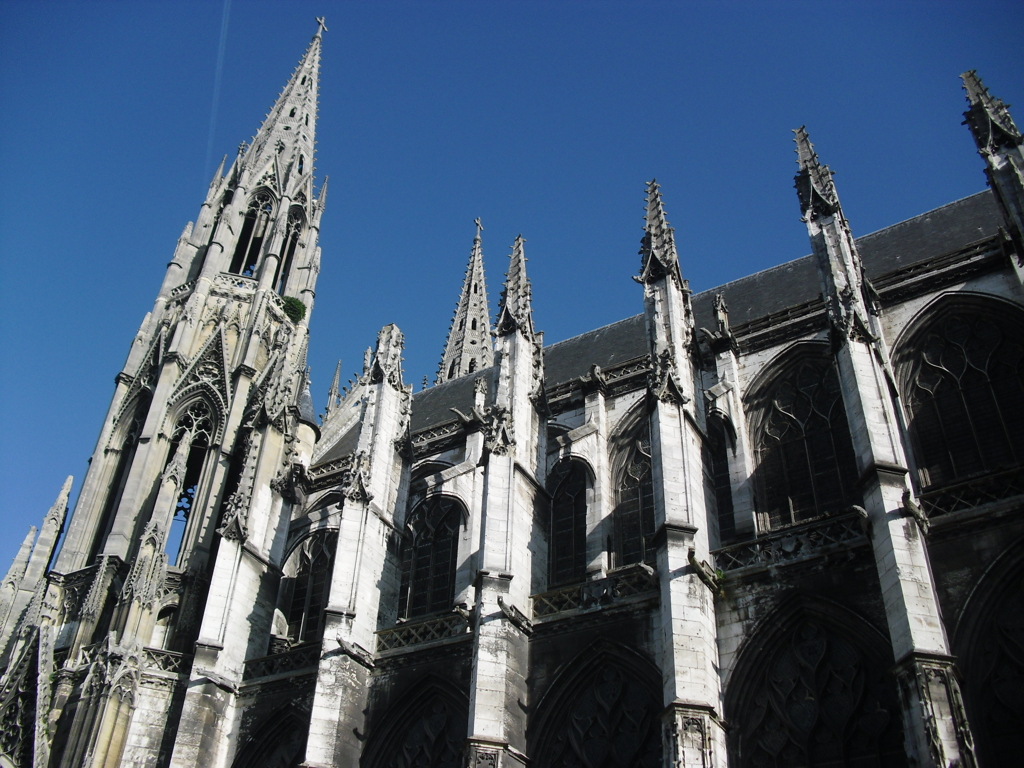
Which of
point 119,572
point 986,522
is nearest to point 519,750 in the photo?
point 986,522

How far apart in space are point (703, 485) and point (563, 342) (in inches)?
464

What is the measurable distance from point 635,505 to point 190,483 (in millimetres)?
12742

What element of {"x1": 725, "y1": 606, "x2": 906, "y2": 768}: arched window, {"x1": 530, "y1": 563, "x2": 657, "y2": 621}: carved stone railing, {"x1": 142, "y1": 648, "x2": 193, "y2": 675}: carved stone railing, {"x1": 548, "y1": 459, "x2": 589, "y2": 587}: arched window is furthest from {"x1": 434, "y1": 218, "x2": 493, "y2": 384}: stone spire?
{"x1": 725, "y1": 606, "x2": 906, "y2": 768}: arched window

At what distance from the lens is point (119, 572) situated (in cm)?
1977

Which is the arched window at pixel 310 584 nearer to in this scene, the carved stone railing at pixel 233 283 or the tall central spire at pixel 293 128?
the carved stone railing at pixel 233 283

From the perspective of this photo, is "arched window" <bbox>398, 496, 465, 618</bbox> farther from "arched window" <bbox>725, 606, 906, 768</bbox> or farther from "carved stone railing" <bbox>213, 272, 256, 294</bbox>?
"carved stone railing" <bbox>213, 272, 256, 294</bbox>

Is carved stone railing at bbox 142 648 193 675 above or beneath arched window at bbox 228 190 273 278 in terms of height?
beneath

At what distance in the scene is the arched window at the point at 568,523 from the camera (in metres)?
17.3

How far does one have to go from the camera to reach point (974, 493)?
1236cm

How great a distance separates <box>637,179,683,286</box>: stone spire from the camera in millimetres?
17359

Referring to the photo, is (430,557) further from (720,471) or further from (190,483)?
(190,483)

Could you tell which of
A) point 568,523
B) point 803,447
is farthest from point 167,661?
point 803,447

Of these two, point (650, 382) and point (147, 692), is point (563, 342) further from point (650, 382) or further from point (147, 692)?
point (147, 692)

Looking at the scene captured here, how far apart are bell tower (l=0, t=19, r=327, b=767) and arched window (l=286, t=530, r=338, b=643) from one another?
80cm
